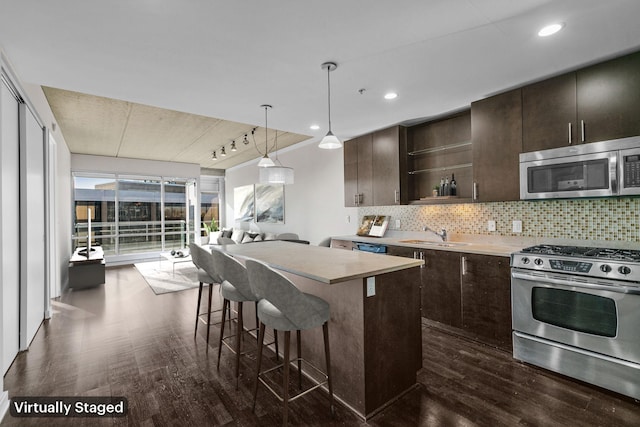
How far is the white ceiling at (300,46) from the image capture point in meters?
1.77

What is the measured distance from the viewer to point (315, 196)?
19.0ft

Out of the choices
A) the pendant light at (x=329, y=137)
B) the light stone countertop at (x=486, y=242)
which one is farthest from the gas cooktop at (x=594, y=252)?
the pendant light at (x=329, y=137)

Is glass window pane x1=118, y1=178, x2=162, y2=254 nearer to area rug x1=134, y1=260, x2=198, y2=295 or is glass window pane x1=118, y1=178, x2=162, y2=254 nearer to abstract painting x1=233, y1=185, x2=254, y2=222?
area rug x1=134, y1=260, x2=198, y2=295

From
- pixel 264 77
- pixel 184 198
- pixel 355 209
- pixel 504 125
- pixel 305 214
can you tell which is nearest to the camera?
pixel 264 77

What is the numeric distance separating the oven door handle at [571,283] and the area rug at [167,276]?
15.6ft

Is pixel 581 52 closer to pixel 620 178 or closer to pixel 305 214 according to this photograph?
pixel 620 178

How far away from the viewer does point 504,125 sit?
2.97m

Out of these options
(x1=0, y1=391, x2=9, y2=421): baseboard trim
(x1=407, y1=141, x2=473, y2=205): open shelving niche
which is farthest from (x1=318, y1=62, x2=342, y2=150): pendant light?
(x1=0, y1=391, x2=9, y2=421): baseboard trim

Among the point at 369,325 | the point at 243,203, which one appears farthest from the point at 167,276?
the point at 369,325

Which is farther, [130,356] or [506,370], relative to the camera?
[130,356]

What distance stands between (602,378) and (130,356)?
3.79 metres

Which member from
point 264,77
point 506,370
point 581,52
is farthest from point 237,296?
point 581,52

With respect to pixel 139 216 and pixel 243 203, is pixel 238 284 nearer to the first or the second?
pixel 243 203

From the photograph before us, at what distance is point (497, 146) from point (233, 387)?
322 cm
